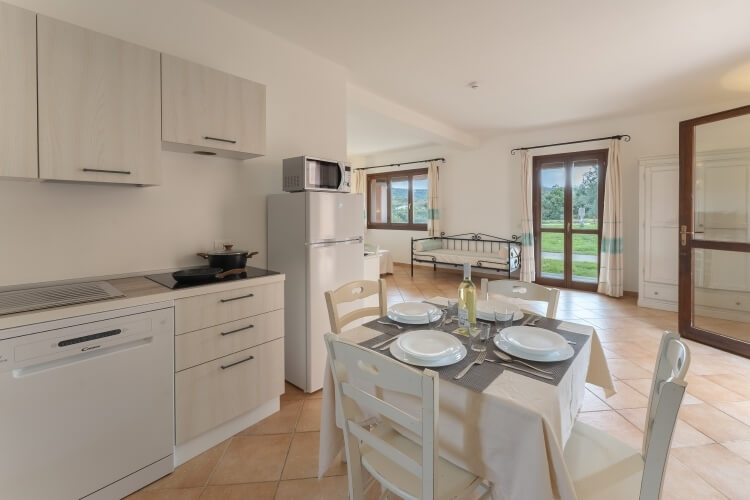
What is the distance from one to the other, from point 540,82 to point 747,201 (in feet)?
7.27

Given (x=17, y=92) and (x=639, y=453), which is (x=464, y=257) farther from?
(x=17, y=92)

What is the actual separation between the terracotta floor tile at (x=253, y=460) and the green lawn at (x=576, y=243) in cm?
518

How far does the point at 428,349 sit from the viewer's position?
3.66 feet

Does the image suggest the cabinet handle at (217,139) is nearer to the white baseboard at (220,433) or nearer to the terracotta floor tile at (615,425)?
the white baseboard at (220,433)

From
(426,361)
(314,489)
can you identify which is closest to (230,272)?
(314,489)

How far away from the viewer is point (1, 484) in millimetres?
1152

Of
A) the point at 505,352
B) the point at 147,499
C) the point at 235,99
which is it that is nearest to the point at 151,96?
the point at 235,99

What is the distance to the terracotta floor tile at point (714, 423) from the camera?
1.85 m

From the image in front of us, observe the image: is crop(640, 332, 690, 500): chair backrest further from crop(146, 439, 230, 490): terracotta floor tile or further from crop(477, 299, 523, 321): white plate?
crop(146, 439, 230, 490): terracotta floor tile

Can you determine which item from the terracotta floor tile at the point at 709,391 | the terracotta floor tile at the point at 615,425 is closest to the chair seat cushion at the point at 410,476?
the terracotta floor tile at the point at 615,425

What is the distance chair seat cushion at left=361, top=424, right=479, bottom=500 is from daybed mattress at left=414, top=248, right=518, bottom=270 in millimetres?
4524

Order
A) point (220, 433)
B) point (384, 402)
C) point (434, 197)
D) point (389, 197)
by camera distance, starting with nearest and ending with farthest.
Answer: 1. point (384, 402)
2. point (220, 433)
3. point (434, 197)
4. point (389, 197)

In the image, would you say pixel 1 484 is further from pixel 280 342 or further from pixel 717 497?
pixel 717 497

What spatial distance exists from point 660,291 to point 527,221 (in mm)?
1981
